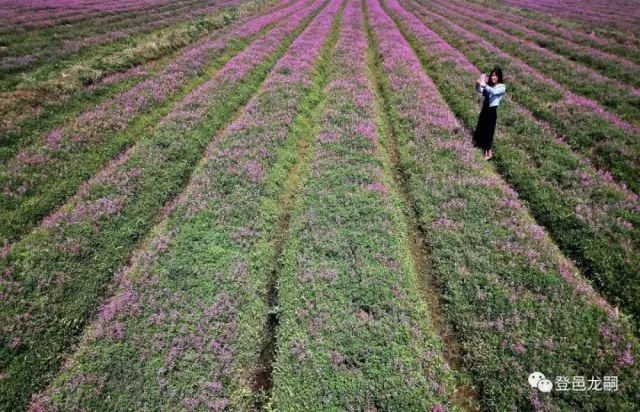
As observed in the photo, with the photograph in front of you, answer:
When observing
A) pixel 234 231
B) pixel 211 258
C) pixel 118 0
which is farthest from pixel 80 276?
pixel 118 0

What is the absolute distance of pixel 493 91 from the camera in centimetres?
1435

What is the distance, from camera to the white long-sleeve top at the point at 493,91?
1436 centimetres

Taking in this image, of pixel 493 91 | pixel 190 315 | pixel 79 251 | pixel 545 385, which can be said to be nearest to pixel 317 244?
pixel 190 315

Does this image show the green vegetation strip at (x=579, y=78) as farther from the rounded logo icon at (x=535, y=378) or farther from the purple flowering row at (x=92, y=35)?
the purple flowering row at (x=92, y=35)

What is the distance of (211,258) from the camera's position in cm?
1040

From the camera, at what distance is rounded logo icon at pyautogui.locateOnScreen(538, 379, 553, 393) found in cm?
724

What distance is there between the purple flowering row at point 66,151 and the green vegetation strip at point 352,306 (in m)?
9.84

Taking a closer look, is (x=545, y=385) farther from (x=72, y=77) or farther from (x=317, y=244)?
(x=72, y=77)

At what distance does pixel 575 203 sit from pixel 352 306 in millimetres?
9309

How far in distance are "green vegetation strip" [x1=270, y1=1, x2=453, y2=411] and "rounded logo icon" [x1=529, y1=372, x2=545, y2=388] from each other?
172cm

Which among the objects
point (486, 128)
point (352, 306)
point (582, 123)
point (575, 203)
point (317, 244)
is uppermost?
point (582, 123)

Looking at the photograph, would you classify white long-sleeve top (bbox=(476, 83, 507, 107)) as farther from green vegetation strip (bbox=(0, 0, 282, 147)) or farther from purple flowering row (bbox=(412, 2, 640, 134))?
green vegetation strip (bbox=(0, 0, 282, 147))

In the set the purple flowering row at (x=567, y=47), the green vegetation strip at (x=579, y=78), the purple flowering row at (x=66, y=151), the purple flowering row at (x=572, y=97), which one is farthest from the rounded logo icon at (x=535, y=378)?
the purple flowering row at (x=567, y=47)

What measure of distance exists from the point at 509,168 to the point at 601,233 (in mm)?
4462
